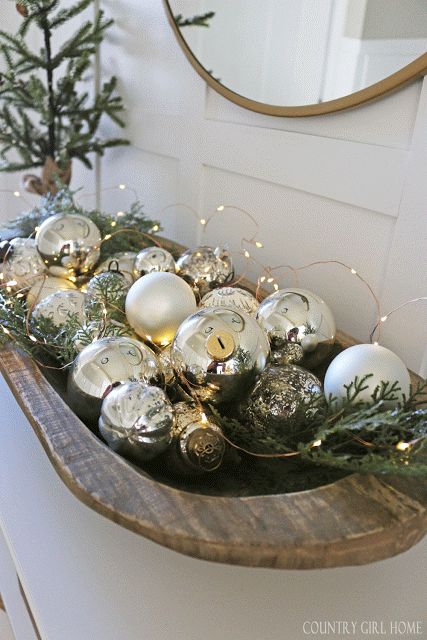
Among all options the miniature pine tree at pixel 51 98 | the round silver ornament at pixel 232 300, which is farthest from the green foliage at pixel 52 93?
the round silver ornament at pixel 232 300

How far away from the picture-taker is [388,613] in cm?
43

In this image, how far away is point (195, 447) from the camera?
46cm

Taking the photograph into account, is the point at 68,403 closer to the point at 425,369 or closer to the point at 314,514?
the point at 314,514

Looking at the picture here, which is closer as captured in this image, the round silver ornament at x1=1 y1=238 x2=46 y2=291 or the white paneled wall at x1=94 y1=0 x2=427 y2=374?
the white paneled wall at x1=94 y1=0 x2=427 y2=374

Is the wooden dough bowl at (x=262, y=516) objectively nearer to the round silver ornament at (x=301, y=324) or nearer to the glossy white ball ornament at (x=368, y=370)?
the glossy white ball ornament at (x=368, y=370)

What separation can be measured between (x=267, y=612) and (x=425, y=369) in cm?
36

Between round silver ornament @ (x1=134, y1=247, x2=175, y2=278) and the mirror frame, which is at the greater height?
the mirror frame

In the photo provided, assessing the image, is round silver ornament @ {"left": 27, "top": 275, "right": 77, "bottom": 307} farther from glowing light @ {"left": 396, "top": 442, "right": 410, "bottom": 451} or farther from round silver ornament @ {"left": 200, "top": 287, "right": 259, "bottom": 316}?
glowing light @ {"left": 396, "top": 442, "right": 410, "bottom": 451}

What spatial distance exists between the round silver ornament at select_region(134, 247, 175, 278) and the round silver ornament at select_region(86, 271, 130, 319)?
0.05 metres

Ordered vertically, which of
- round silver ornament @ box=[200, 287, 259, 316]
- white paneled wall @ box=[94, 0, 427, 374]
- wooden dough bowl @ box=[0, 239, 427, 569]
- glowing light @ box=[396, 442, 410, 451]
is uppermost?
white paneled wall @ box=[94, 0, 427, 374]

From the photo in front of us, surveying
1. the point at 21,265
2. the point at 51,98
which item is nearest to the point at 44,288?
the point at 21,265

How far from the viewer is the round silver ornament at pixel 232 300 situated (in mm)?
632

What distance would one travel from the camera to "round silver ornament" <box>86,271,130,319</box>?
648 millimetres

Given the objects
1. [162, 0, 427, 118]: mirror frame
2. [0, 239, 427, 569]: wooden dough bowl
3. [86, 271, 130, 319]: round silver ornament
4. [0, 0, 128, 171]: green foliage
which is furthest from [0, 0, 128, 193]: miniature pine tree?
[0, 239, 427, 569]: wooden dough bowl
